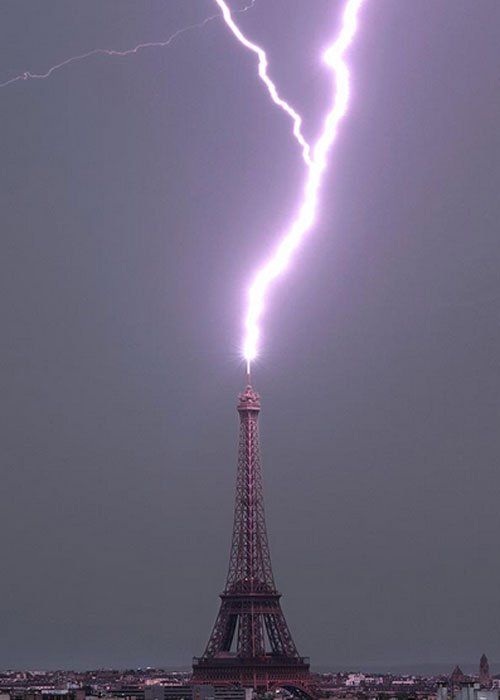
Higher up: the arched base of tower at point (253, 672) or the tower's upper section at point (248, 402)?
the tower's upper section at point (248, 402)

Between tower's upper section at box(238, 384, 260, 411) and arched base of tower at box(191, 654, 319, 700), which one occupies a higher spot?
tower's upper section at box(238, 384, 260, 411)

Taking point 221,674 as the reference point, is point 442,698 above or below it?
below

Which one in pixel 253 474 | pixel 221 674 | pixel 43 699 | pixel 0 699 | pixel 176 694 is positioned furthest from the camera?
pixel 176 694

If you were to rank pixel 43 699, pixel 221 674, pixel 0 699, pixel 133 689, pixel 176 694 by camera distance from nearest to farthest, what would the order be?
pixel 0 699 < pixel 43 699 < pixel 221 674 < pixel 176 694 < pixel 133 689

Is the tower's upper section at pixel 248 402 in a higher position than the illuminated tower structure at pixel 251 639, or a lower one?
higher

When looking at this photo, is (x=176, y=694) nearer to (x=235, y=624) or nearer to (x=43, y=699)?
(x=235, y=624)

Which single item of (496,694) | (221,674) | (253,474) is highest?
(253,474)

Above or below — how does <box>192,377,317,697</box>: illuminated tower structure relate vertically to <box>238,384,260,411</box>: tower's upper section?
below

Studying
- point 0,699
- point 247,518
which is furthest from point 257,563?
point 0,699

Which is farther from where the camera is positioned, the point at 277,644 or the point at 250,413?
the point at 250,413

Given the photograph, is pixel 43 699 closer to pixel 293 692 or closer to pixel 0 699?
pixel 0 699
